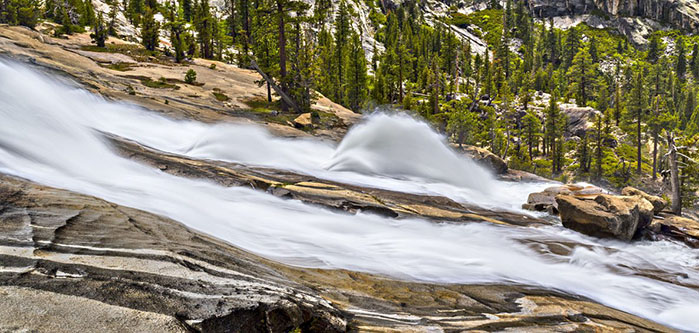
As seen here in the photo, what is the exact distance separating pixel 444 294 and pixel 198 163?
1088cm

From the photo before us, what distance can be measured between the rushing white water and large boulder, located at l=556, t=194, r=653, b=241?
583mm

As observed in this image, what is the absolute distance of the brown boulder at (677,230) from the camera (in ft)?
A: 51.5

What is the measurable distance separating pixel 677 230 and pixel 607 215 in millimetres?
3983

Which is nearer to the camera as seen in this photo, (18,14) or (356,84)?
(18,14)

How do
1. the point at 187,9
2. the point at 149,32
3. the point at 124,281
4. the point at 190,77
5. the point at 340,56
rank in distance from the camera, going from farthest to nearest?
the point at 187,9, the point at 340,56, the point at 149,32, the point at 190,77, the point at 124,281

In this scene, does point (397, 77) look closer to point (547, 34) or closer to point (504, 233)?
point (504, 233)

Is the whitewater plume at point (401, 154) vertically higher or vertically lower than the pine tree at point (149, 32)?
lower

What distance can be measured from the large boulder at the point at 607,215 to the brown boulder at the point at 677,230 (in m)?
0.54

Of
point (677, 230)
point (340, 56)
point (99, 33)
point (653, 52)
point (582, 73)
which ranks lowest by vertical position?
point (677, 230)

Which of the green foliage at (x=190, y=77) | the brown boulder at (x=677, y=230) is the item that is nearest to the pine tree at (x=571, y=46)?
the green foliage at (x=190, y=77)

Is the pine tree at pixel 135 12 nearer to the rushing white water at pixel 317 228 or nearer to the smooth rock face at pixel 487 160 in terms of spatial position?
the rushing white water at pixel 317 228

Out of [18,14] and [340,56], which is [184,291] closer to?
[18,14]

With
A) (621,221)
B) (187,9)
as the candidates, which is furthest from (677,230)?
(187,9)

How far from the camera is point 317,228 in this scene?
10.9 meters
